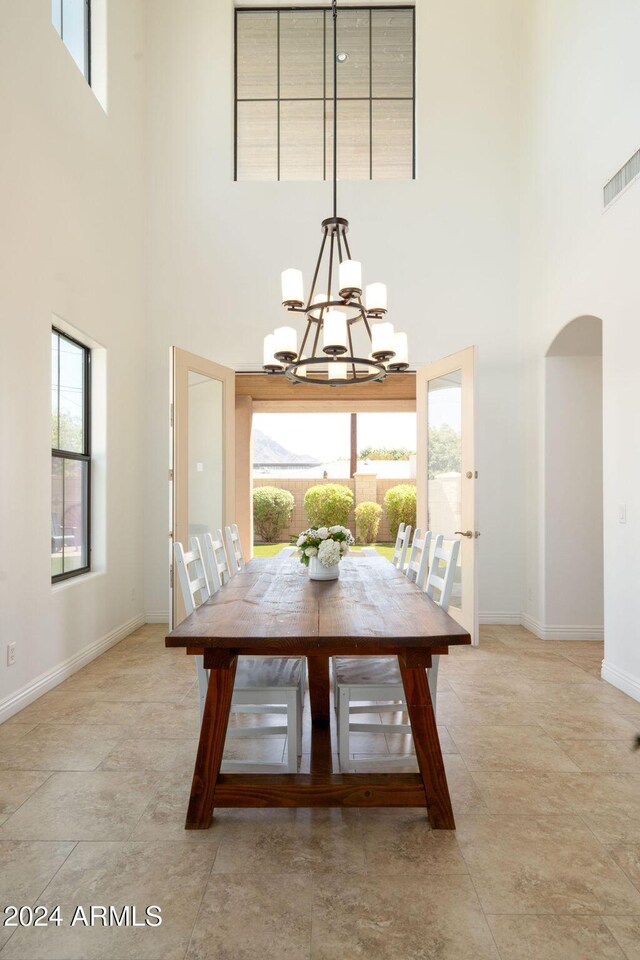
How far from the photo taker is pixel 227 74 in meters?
5.41

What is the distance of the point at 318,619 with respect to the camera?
219cm

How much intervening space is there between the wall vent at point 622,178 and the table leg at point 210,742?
3.39 m

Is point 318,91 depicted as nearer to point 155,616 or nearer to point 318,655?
point 155,616

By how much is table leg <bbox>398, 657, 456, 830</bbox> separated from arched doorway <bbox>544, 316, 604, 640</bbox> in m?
2.98

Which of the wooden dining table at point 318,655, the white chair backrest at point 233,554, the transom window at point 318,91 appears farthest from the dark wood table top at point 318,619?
the transom window at point 318,91

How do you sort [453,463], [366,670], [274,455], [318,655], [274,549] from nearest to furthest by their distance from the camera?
[318,655]
[366,670]
[453,463]
[274,549]
[274,455]

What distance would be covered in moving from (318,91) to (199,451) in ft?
11.7

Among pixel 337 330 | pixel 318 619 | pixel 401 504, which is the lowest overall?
pixel 318 619

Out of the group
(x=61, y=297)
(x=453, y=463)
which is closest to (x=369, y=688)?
(x=453, y=463)

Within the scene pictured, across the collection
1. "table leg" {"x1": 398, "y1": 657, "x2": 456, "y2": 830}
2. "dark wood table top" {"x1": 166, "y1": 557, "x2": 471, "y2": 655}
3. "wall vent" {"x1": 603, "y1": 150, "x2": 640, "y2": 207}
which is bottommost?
"table leg" {"x1": 398, "y1": 657, "x2": 456, "y2": 830}

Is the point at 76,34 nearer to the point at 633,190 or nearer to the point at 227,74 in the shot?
the point at 227,74

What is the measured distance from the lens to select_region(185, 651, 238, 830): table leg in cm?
206

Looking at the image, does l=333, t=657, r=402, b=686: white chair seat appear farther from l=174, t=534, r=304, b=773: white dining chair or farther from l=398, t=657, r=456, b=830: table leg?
l=398, t=657, r=456, b=830: table leg

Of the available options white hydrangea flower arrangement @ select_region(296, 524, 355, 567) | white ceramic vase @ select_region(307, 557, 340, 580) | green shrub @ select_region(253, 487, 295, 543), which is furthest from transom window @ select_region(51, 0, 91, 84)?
green shrub @ select_region(253, 487, 295, 543)
